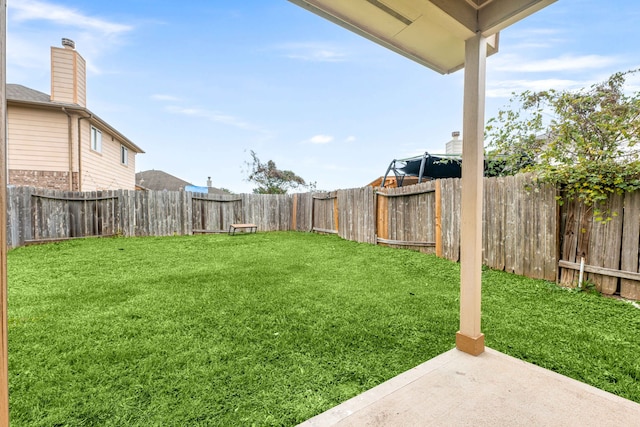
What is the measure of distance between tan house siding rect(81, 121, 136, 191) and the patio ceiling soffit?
11.3 metres

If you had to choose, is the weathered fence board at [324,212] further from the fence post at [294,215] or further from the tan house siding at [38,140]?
the tan house siding at [38,140]

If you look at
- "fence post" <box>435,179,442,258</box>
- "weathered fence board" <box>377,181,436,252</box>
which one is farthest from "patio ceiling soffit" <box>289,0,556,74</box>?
"weathered fence board" <box>377,181,436,252</box>

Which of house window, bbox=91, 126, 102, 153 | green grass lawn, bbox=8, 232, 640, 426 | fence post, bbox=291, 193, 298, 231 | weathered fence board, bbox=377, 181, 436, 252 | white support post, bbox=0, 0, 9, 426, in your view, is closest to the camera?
white support post, bbox=0, 0, 9, 426

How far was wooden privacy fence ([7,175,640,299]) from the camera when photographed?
3.18m

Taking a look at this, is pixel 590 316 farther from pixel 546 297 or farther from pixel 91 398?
pixel 91 398

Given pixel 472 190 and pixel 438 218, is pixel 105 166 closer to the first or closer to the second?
pixel 438 218

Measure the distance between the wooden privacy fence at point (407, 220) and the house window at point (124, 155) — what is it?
5876 mm

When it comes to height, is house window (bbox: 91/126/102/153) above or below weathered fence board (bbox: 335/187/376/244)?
above

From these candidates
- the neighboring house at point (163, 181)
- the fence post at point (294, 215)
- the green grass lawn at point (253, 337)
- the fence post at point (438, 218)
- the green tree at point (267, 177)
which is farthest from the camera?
the neighboring house at point (163, 181)

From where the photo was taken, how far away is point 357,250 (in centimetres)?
616

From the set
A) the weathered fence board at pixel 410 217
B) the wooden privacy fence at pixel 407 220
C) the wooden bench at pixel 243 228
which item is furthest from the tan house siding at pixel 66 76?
the weathered fence board at pixel 410 217

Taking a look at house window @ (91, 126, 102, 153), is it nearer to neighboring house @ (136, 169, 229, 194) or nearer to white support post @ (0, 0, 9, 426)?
white support post @ (0, 0, 9, 426)

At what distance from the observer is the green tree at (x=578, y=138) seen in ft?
10.3

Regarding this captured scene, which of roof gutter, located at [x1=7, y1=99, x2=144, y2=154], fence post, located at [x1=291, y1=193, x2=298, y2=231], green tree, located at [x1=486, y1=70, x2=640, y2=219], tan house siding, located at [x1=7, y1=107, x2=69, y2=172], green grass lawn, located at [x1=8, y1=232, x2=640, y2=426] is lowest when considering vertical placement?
green grass lawn, located at [x1=8, y1=232, x2=640, y2=426]
